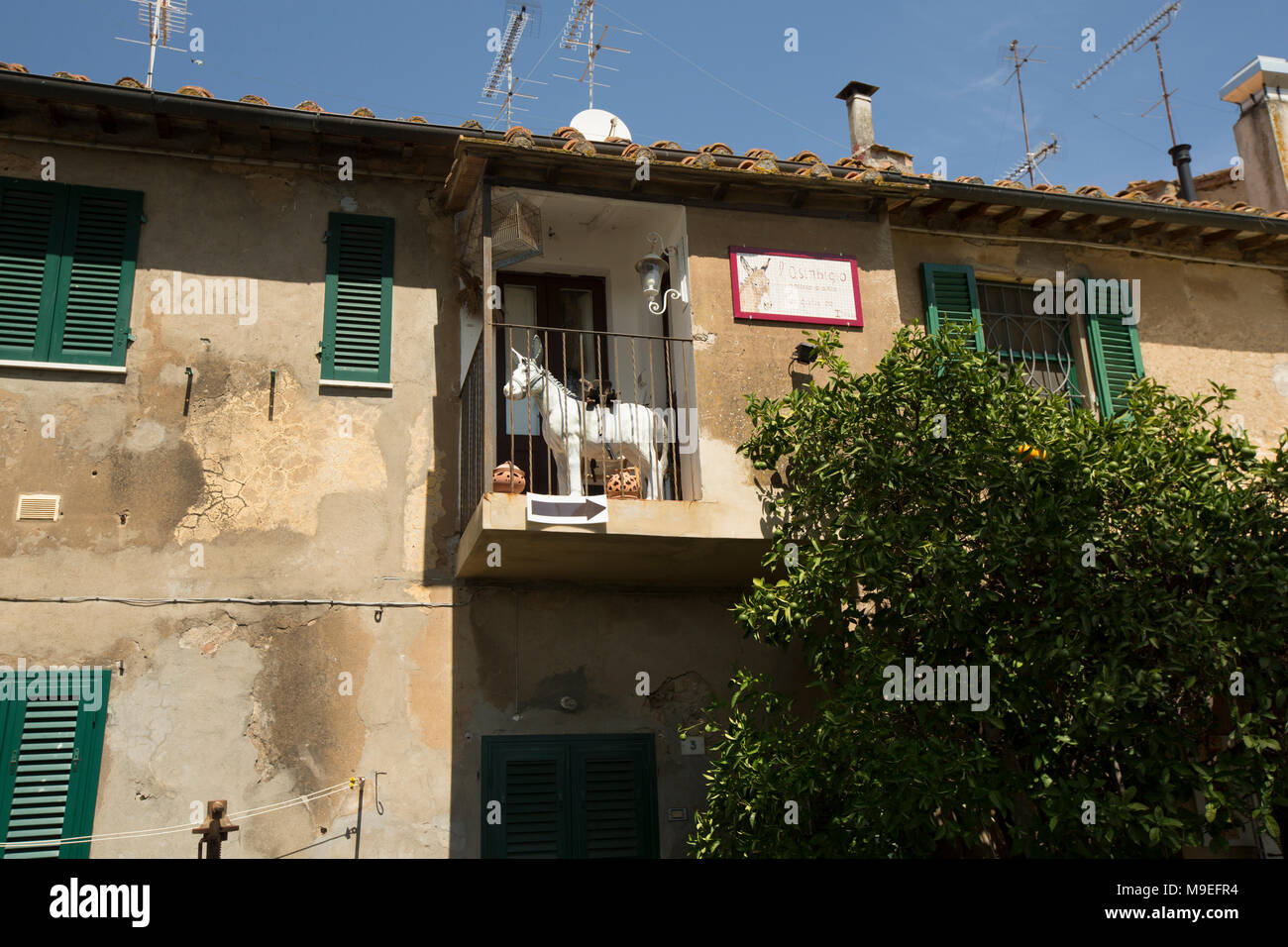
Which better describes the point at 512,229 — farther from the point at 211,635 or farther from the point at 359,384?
the point at 211,635

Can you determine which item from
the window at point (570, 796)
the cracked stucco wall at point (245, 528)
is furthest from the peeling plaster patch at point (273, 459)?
the window at point (570, 796)

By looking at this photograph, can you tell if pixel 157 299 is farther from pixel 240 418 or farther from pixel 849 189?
pixel 849 189

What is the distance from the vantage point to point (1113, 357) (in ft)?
35.0

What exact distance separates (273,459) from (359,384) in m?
0.86

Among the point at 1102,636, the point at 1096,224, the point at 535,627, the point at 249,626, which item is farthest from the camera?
the point at 1096,224

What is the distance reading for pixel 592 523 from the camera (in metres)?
7.80

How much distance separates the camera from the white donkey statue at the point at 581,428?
827cm

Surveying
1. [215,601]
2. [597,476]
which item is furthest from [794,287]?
[215,601]

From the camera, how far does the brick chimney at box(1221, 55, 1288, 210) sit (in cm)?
1241

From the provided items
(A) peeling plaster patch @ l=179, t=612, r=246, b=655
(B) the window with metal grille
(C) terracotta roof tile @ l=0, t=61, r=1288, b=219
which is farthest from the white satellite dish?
(A) peeling plaster patch @ l=179, t=612, r=246, b=655

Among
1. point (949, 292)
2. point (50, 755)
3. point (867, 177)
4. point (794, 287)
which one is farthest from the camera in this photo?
point (949, 292)

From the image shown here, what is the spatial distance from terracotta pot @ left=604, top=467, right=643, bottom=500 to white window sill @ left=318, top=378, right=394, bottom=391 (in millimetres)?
1966

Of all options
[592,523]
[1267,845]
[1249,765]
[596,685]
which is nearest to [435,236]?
[592,523]
